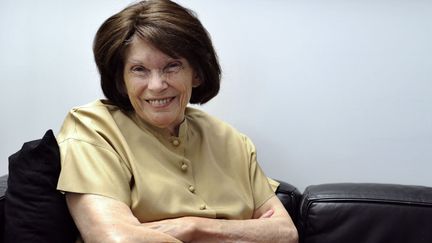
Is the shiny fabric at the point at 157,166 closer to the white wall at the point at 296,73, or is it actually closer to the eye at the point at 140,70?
the eye at the point at 140,70

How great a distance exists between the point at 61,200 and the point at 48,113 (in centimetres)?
72

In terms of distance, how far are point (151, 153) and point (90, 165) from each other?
7.3 inches

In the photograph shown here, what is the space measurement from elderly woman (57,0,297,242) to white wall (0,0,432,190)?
42 centimetres

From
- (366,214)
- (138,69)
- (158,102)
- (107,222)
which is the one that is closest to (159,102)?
(158,102)

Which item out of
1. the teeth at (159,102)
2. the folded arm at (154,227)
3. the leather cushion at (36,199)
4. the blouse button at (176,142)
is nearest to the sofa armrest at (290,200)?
the folded arm at (154,227)

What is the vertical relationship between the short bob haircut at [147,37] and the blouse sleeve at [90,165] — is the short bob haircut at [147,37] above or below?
above

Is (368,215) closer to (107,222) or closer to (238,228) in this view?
(238,228)

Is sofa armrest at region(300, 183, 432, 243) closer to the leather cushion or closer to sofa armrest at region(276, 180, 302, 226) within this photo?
sofa armrest at region(276, 180, 302, 226)

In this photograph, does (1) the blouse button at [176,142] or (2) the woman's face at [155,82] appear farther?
(1) the blouse button at [176,142]

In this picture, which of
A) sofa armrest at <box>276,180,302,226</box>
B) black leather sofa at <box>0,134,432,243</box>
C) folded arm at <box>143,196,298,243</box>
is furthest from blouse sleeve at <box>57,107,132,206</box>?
sofa armrest at <box>276,180,302,226</box>

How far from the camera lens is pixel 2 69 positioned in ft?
5.99

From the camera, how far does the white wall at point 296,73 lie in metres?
1.80

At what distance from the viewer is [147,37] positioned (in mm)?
1249

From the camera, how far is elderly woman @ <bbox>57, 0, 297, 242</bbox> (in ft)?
3.84
